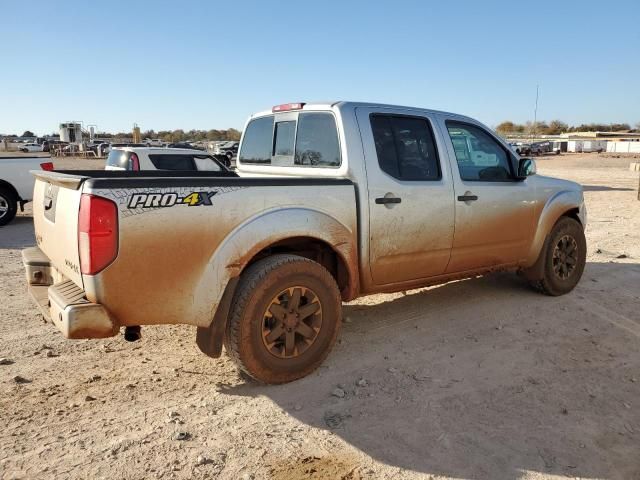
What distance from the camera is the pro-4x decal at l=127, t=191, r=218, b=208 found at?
299cm

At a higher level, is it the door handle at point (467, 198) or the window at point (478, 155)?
the window at point (478, 155)

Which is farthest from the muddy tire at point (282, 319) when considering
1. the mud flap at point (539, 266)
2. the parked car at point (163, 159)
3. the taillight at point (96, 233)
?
the parked car at point (163, 159)

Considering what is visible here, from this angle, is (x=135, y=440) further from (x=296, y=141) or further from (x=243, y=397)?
(x=296, y=141)

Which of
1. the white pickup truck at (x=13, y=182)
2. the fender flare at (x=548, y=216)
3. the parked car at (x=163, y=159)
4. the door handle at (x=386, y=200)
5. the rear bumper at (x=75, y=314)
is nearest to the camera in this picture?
the rear bumper at (x=75, y=314)

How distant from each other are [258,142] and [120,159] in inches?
286

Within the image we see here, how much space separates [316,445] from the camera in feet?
9.80

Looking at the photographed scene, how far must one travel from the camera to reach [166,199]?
3.07m

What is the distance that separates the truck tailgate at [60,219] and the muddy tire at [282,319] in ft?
3.44

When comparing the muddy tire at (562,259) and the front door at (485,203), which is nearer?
the front door at (485,203)

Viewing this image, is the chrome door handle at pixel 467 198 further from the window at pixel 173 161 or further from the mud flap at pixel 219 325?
the window at pixel 173 161

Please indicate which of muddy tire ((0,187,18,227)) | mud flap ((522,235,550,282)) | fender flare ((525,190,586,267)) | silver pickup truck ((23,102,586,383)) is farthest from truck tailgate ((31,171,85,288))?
muddy tire ((0,187,18,227))

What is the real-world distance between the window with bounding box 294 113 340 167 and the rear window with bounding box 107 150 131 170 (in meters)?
7.53

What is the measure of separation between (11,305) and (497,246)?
5.06m

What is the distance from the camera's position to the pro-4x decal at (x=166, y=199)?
9.80 feet
